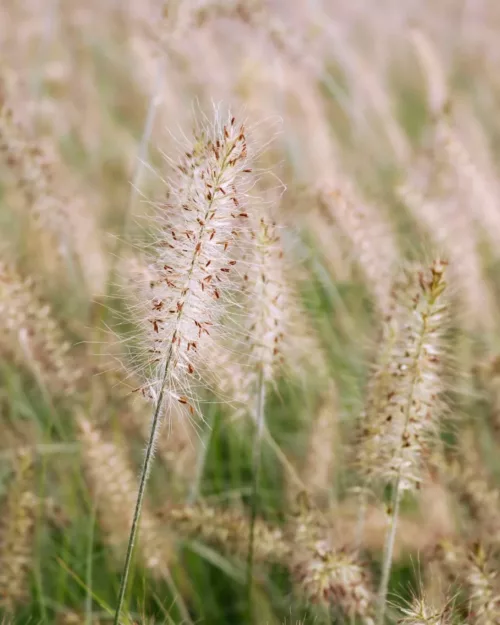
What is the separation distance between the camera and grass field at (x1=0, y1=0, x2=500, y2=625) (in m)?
1.19

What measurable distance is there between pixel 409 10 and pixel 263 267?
5355 millimetres

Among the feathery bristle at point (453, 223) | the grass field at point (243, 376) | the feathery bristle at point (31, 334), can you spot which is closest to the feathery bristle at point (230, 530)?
the grass field at point (243, 376)

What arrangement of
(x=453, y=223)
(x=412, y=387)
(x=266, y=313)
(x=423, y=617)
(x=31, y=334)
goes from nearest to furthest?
(x=423, y=617), (x=412, y=387), (x=266, y=313), (x=31, y=334), (x=453, y=223)

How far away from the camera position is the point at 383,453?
128 cm

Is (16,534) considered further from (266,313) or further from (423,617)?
(423,617)

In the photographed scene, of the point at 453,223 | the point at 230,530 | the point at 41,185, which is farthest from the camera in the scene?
the point at 453,223

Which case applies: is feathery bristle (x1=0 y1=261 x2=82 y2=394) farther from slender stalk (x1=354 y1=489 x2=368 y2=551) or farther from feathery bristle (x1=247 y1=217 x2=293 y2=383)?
slender stalk (x1=354 y1=489 x2=368 y2=551)

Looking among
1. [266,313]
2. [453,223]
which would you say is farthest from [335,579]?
[453,223]

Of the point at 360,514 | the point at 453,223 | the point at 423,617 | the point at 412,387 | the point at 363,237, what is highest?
the point at 453,223

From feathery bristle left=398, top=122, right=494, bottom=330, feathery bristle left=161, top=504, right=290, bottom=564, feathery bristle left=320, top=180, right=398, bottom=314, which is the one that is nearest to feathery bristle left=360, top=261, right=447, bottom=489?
feathery bristle left=161, top=504, right=290, bottom=564

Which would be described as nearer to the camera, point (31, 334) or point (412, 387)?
point (412, 387)

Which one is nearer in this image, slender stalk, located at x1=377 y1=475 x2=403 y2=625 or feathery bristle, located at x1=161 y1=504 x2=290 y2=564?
slender stalk, located at x1=377 y1=475 x2=403 y2=625

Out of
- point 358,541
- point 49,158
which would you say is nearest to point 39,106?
point 49,158

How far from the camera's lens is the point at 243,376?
4.91 feet
